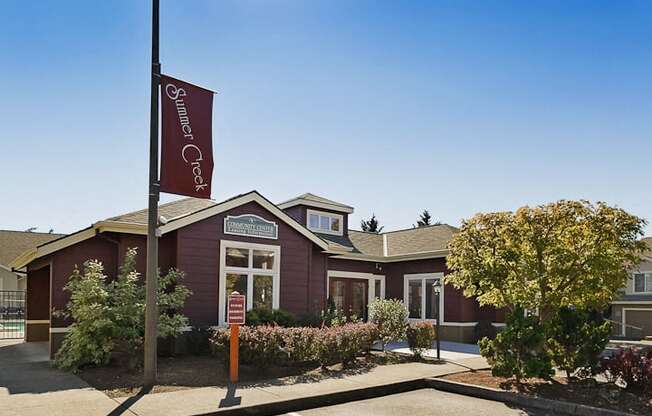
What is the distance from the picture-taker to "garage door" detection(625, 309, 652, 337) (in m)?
29.3

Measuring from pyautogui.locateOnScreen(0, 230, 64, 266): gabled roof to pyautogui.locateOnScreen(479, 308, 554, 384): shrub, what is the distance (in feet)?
97.6

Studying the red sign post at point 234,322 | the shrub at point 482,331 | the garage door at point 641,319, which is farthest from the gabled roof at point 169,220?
the garage door at point 641,319

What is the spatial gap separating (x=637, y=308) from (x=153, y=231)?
29.7 m

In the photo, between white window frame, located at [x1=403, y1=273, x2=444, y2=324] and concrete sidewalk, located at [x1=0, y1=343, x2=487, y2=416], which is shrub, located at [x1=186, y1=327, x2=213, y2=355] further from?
white window frame, located at [x1=403, y1=273, x2=444, y2=324]

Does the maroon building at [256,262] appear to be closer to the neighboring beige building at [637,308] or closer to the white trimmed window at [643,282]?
the neighboring beige building at [637,308]

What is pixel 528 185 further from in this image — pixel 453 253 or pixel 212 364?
pixel 212 364

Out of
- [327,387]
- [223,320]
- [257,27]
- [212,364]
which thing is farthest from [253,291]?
[257,27]

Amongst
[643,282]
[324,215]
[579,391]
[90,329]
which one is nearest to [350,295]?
[324,215]

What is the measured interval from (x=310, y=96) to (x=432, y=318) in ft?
30.6

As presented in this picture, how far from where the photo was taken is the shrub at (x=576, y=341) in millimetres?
9141

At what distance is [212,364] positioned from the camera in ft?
36.2

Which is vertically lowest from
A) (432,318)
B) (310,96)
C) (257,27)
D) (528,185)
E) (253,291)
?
(432,318)

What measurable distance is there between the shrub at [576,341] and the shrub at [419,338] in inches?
142

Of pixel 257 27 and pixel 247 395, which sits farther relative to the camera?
pixel 257 27
